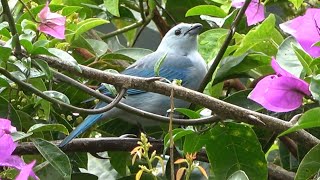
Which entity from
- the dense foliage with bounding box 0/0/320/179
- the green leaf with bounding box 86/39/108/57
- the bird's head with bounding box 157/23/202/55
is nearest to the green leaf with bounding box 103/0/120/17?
the dense foliage with bounding box 0/0/320/179

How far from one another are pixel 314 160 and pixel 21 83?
1.32ft

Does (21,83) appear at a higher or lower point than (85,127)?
higher

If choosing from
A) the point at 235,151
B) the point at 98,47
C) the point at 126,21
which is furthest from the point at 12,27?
the point at 126,21

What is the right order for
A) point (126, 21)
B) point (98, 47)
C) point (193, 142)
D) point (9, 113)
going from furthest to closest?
point (126, 21)
point (98, 47)
point (9, 113)
point (193, 142)

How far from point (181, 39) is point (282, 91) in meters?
1.10

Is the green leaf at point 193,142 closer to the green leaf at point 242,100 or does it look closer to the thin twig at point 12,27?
the green leaf at point 242,100

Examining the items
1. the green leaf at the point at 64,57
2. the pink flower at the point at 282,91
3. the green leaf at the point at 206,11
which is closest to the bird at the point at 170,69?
the green leaf at the point at 206,11

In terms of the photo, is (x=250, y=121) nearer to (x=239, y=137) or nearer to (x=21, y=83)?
(x=239, y=137)

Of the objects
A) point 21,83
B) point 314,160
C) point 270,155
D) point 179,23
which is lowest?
point 270,155

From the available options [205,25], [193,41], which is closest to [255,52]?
[205,25]

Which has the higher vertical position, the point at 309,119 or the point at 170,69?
the point at 309,119

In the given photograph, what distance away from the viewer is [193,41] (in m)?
2.07

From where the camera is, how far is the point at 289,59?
1.00 m

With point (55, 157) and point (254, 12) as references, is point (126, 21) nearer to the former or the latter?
point (254, 12)
